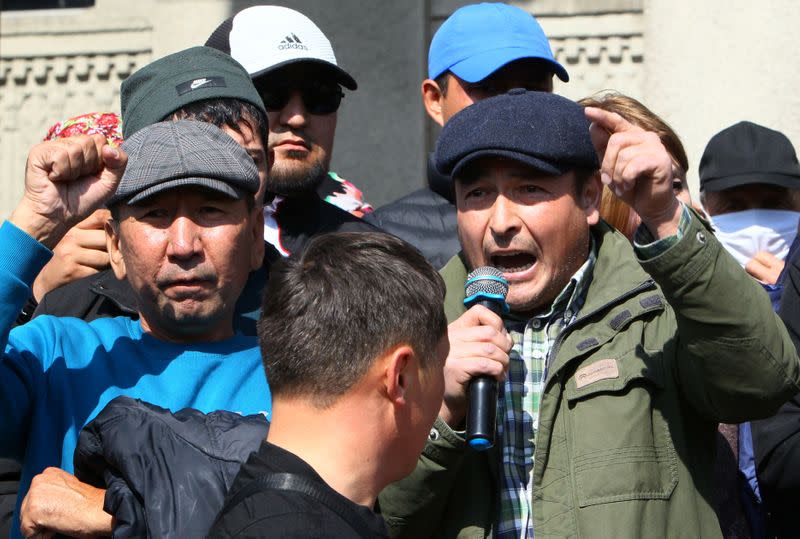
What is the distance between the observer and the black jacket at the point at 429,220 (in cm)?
404

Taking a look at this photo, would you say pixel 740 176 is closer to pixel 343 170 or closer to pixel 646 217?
pixel 646 217

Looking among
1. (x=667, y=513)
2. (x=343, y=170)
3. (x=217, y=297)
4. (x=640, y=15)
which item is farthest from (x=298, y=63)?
(x=640, y=15)

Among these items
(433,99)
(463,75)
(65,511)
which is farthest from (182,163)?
(433,99)

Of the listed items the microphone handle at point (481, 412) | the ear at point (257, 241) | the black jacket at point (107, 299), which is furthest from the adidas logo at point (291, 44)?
the microphone handle at point (481, 412)

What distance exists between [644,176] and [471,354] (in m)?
0.52

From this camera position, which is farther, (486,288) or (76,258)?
(76,258)

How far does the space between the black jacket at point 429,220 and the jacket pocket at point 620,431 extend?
1.10 metres

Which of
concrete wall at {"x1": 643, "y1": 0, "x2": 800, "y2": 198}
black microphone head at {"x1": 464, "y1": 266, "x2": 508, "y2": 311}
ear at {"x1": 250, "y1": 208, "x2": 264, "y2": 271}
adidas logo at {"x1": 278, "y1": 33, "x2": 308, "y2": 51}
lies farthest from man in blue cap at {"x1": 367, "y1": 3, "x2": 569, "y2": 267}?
concrete wall at {"x1": 643, "y1": 0, "x2": 800, "y2": 198}

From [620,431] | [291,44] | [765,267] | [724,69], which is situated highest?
[724,69]

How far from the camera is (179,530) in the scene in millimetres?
2393

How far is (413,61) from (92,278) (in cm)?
356

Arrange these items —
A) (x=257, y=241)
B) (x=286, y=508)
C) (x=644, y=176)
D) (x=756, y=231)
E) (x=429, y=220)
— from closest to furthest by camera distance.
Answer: (x=286, y=508), (x=644, y=176), (x=257, y=241), (x=429, y=220), (x=756, y=231)

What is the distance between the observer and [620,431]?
2.91 meters

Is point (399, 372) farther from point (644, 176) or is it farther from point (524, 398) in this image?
point (524, 398)
